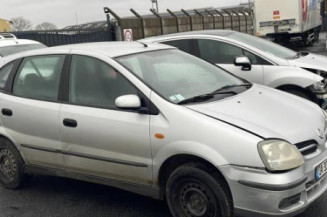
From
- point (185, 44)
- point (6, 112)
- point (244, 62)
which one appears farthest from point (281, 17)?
point (6, 112)

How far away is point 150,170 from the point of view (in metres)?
3.63

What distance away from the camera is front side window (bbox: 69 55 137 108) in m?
3.88

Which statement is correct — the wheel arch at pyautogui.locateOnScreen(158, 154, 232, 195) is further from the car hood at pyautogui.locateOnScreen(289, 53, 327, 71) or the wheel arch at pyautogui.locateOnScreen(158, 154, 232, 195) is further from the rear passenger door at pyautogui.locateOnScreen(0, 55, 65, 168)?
the car hood at pyautogui.locateOnScreen(289, 53, 327, 71)

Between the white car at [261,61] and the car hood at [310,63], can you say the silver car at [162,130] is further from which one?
the car hood at [310,63]

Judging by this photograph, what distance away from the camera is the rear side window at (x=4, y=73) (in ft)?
15.8

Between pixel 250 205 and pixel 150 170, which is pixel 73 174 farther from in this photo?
pixel 250 205

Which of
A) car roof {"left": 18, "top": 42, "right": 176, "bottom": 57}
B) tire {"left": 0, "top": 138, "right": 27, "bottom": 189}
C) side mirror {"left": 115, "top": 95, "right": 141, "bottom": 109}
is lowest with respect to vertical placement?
tire {"left": 0, "top": 138, "right": 27, "bottom": 189}

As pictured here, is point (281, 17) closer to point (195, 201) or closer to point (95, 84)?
point (95, 84)

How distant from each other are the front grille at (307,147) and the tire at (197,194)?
63 centimetres

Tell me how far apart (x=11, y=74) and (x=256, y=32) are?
53.2 ft

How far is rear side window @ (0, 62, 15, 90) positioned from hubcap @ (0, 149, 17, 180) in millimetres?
719

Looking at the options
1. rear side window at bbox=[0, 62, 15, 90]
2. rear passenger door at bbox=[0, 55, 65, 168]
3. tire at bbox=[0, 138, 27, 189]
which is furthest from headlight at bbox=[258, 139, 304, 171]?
rear side window at bbox=[0, 62, 15, 90]

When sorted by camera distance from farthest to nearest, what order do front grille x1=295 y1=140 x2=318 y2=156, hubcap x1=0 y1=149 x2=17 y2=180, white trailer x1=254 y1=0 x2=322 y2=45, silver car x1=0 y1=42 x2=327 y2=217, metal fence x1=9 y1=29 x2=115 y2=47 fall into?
white trailer x1=254 y1=0 x2=322 y2=45 → metal fence x1=9 y1=29 x2=115 y2=47 → hubcap x1=0 y1=149 x2=17 y2=180 → front grille x1=295 y1=140 x2=318 y2=156 → silver car x1=0 y1=42 x2=327 y2=217

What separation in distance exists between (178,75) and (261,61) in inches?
115
